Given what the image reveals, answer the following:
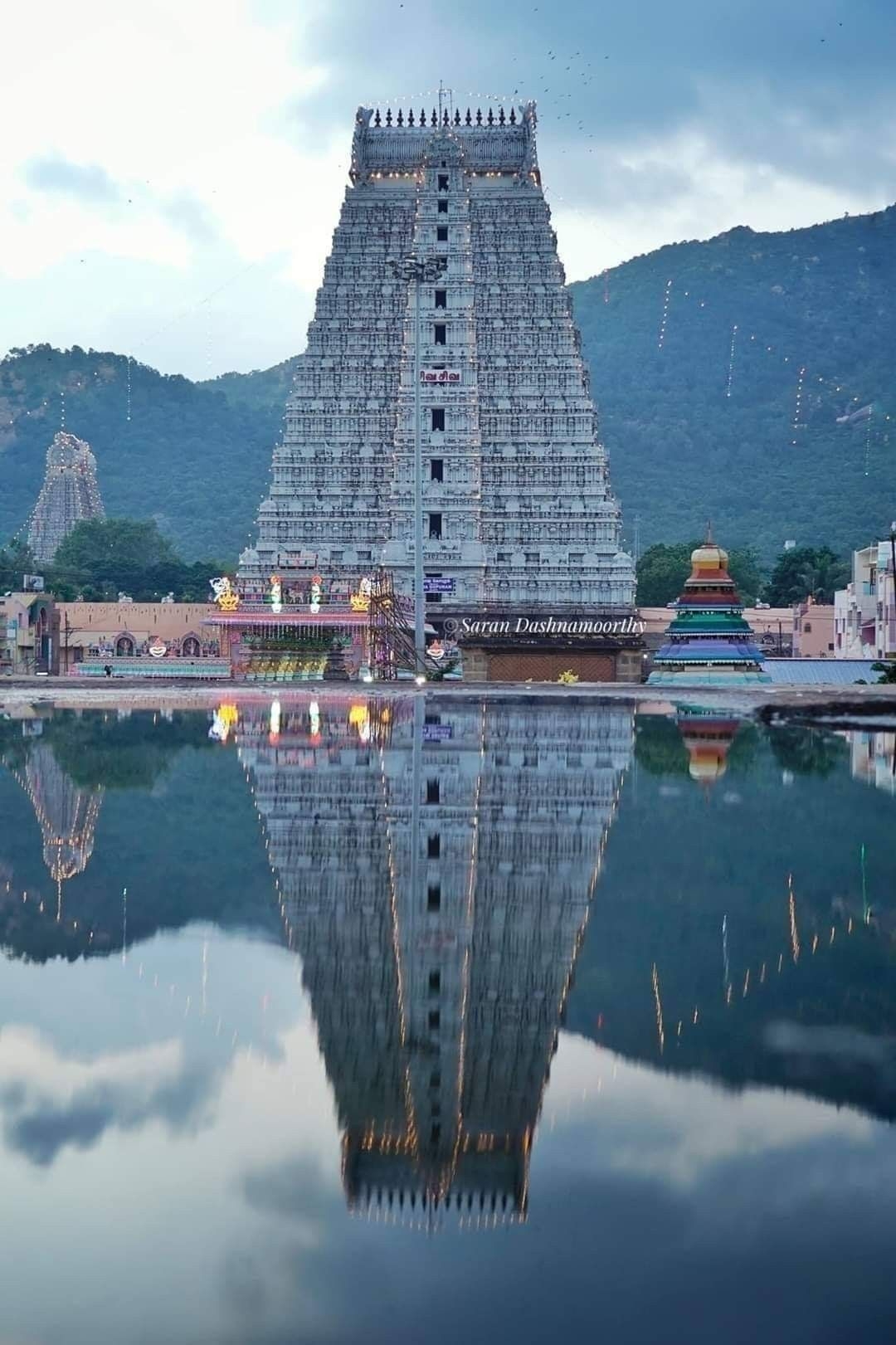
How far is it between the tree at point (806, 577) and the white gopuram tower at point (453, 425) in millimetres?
40985

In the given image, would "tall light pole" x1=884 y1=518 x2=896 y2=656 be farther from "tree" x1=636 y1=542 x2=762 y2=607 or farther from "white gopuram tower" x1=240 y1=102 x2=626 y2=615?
"tree" x1=636 y1=542 x2=762 y2=607

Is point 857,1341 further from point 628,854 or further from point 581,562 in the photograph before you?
point 581,562

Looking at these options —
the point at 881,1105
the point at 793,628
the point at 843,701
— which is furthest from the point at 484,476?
the point at 881,1105

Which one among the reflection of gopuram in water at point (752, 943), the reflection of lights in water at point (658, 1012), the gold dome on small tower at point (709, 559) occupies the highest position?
the gold dome on small tower at point (709, 559)

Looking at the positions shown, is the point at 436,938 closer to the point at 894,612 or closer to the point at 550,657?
the point at 550,657

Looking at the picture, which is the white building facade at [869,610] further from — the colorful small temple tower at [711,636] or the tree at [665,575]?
the tree at [665,575]

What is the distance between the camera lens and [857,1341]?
5145mm

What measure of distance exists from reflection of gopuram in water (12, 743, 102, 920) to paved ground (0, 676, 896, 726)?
20.5 m

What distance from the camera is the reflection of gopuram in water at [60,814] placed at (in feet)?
49.1

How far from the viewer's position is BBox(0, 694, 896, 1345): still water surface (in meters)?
5.53

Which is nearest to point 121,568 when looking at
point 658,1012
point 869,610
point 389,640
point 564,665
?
point 389,640

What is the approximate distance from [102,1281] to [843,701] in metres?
43.7

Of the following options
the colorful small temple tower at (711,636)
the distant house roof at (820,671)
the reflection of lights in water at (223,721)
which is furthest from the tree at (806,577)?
the reflection of lights in water at (223,721)

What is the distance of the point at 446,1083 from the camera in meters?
7.70
